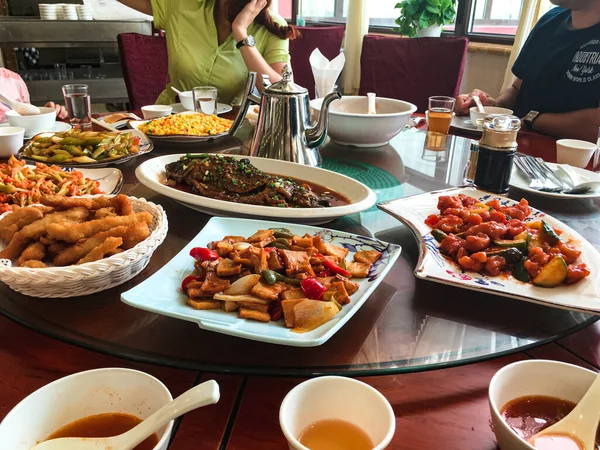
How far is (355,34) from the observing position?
513cm

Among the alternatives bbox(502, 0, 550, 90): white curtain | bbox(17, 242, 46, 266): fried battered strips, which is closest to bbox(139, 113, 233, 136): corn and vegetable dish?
bbox(17, 242, 46, 266): fried battered strips

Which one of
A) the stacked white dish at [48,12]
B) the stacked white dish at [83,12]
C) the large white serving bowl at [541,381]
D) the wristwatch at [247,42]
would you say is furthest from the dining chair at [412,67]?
the stacked white dish at [48,12]

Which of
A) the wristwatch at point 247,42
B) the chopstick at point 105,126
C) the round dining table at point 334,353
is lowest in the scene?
the round dining table at point 334,353

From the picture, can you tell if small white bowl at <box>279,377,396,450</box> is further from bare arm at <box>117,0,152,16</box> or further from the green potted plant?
the green potted plant

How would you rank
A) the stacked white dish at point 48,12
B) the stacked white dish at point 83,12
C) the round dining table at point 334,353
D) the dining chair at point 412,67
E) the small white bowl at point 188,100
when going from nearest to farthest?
1. the round dining table at point 334,353
2. the small white bowl at point 188,100
3. the dining chair at point 412,67
4. the stacked white dish at point 48,12
5. the stacked white dish at point 83,12

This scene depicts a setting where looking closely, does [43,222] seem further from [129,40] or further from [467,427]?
[129,40]

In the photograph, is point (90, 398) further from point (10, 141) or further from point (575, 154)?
point (575, 154)

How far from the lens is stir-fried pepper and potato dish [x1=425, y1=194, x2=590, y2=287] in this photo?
37.5 inches

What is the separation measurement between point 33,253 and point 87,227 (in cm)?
11

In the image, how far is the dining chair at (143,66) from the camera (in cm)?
314

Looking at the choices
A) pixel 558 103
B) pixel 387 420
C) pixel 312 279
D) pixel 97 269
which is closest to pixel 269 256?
pixel 312 279

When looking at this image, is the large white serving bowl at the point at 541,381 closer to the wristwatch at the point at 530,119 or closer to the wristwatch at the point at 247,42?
the wristwatch at the point at 530,119

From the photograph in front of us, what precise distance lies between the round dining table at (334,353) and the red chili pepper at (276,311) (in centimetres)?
5

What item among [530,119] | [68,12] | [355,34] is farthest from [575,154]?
[68,12]
